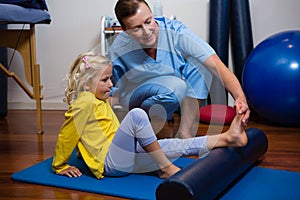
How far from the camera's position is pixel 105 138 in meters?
1.61

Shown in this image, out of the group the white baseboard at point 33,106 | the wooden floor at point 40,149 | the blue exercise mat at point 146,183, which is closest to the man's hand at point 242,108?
the blue exercise mat at point 146,183

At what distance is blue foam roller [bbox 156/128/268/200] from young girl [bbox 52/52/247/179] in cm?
7

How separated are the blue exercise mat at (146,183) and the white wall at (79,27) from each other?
153cm

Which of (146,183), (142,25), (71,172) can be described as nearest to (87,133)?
(71,172)

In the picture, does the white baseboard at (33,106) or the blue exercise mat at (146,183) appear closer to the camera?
the blue exercise mat at (146,183)

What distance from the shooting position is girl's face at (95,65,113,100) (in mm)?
1621

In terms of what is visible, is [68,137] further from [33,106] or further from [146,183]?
[33,106]

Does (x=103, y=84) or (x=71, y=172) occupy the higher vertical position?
(x=103, y=84)

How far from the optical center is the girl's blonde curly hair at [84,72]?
162cm

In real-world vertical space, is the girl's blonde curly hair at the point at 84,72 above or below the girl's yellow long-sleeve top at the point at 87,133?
above

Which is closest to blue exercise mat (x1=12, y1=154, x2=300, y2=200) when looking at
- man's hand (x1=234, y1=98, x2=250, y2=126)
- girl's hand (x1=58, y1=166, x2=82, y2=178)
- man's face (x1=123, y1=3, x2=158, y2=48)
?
girl's hand (x1=58, y1=166, x2=82, y2=178)

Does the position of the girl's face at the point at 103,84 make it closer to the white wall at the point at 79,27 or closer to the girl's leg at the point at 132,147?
the girl's leg at the point at 132,147

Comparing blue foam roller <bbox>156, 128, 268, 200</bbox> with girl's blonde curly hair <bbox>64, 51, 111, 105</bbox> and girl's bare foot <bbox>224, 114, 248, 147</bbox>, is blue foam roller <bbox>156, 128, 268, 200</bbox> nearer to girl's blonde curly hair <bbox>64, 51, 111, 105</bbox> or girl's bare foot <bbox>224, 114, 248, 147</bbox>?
girl's bare foot <bbox>224, 114, 248, 147</bbox>

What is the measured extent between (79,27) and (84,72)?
61.3 inches
